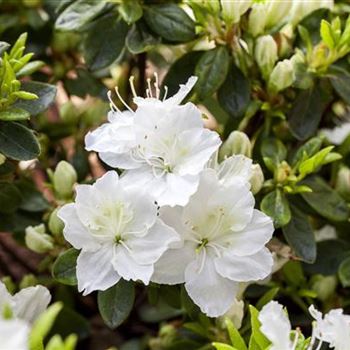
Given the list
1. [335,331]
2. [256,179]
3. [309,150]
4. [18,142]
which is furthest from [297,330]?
[18,142]

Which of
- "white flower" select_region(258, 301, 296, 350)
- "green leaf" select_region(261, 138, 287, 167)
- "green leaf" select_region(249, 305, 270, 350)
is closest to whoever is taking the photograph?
"white flower" select_region(258, 301, 296, 350)

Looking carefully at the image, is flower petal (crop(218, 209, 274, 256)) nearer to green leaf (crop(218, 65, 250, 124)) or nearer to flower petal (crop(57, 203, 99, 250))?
flower petal (crop(57, 203, 99, 250))

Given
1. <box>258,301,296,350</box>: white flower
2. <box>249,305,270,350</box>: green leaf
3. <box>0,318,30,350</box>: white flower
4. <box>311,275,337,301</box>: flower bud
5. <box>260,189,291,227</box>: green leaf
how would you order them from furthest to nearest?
<box>311,275,337,301</box>: flower bud < <box>260,189,291,227</box>: green leaf < <box>249,305,270,350</box>: green leaf < <box>258,301,296,350</box>: white flower < <box>0,318,30,350</box>: white flower

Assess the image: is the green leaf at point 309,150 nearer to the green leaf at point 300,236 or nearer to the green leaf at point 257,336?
the green leaf at point 300,236

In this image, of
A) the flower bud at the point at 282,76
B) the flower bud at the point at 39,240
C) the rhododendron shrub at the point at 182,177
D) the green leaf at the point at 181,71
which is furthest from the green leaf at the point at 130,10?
the flower bud at the point at 39,240

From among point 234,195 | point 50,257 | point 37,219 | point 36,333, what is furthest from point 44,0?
point 36,333

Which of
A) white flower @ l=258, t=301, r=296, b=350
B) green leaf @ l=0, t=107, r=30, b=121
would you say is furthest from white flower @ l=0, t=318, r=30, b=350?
green leaf @ l=0, t=107, r=30, b=121
